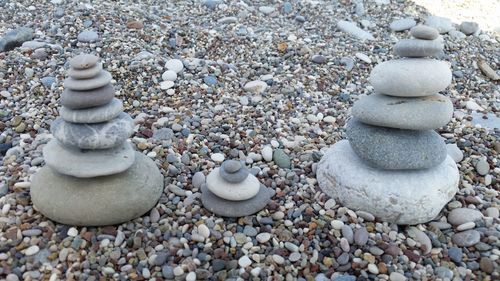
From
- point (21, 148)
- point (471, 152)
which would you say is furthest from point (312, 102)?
point (21, 148)

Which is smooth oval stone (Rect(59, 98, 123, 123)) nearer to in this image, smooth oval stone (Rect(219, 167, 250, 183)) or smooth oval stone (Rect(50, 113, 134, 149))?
smooth oval stone (Rect(50, 113, 134, 149))

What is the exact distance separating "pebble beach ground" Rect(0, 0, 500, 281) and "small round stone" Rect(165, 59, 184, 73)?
9cm

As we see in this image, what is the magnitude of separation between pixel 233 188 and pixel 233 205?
0.11 m

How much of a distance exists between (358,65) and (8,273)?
3.79m

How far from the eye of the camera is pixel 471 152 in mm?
3807

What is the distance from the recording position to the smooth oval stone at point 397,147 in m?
3.02

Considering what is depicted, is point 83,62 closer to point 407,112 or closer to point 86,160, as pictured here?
point 86,160

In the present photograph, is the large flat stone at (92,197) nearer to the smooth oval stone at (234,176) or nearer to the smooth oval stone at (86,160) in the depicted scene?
the smooth oval stone at (86,160)

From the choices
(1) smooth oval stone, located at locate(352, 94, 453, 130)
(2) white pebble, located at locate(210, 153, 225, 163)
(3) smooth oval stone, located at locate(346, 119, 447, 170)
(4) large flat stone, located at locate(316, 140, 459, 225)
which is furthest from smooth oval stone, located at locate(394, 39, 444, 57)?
(2) white pebble, located at locate(210, 153, 225, 163)

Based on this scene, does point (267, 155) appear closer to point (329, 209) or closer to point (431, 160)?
point (329, 209)

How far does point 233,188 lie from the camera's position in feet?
10.1

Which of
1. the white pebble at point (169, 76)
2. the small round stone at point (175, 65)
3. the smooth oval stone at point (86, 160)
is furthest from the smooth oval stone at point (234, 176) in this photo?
the small round stone at point (175, 65)

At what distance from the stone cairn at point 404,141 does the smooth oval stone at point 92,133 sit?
1370 mm

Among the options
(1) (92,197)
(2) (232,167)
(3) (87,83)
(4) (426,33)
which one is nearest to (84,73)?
(3) (87,83)
